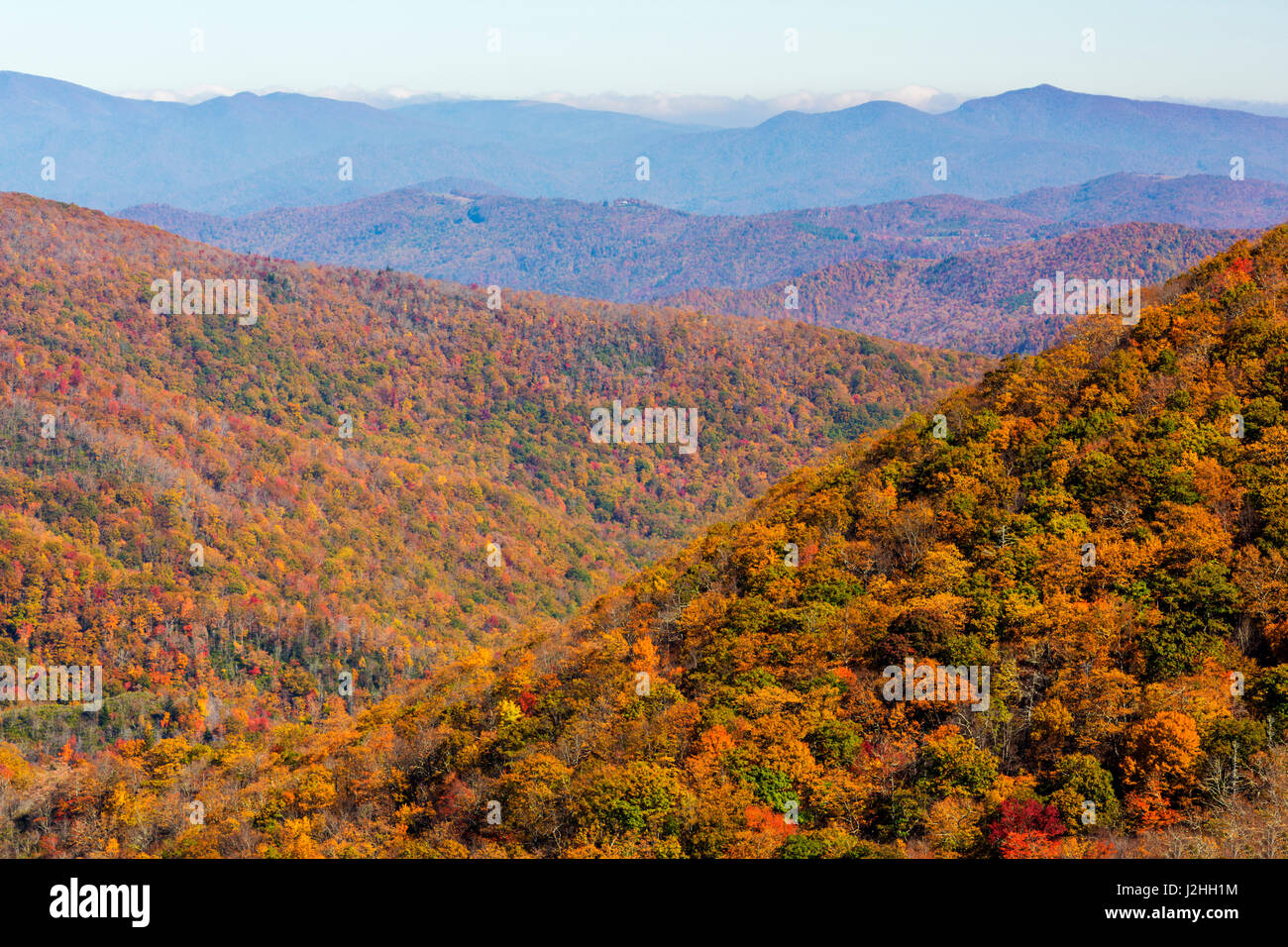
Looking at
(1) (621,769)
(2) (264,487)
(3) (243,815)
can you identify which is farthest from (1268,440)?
(2) (264,487)

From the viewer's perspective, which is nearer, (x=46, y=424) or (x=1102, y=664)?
(x=1102, y=664)

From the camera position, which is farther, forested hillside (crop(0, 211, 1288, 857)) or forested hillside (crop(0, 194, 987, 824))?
forested hillside (crop(0, 194, 987, 824))

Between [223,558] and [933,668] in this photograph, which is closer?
[933,668]

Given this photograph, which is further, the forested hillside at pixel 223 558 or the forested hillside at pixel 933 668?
the forested hillside at pixel 223 558

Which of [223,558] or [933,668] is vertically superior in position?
[933,668]
